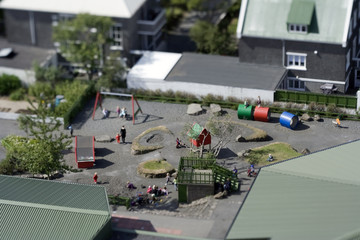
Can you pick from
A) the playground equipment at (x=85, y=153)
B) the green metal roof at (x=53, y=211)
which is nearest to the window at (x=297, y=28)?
the playground equipment at (x=85, y=153)

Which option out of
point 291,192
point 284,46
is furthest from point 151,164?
point 284,46

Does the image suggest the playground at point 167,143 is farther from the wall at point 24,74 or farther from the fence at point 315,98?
the wall at point 24,74

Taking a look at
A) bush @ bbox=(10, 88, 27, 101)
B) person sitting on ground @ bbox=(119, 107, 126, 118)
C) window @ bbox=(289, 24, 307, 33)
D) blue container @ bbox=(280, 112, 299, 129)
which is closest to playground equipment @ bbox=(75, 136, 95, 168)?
person sitting on ground @ bbox=(119, 107, 126, 118)

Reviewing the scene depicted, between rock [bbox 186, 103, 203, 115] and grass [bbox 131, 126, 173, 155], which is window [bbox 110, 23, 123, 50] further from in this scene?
grass [bbox 131, 126, 173, 155]

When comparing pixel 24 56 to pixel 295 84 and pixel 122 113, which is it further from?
pixel 295 84

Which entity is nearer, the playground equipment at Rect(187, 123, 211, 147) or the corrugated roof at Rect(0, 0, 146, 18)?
the playground equipment at Rect(187, 123, 211, 147)

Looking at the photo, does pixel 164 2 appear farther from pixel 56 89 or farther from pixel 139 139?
pixel 139 139

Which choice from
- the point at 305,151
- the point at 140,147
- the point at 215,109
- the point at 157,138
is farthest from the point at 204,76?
the point at 305,151
